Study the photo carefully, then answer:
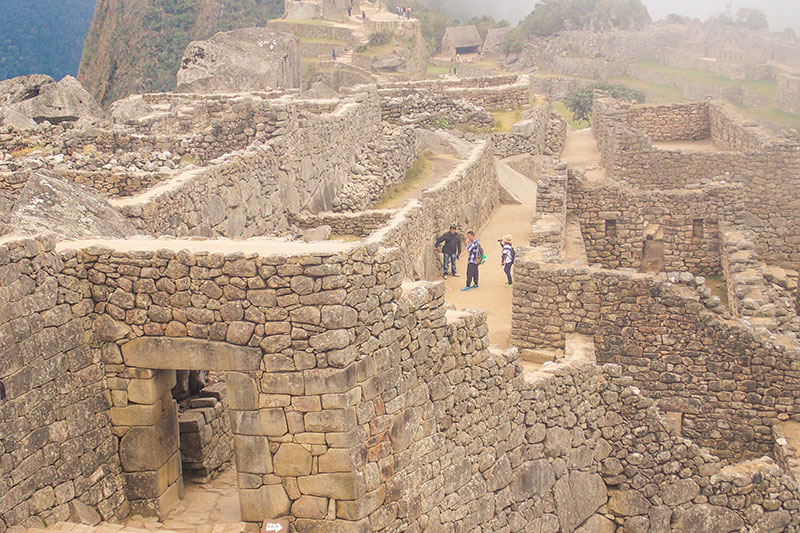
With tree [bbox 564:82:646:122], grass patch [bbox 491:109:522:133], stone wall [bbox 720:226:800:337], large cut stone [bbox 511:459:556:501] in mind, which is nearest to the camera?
large cut stone [bbox 511:459:556:501]

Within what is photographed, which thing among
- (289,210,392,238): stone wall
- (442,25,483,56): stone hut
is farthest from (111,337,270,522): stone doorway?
(442,25,483,56): stone hut

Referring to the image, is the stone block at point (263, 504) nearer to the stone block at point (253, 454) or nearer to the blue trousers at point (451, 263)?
the stone block at point (253, 454)

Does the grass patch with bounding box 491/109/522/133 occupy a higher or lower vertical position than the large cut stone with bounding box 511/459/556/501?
higher

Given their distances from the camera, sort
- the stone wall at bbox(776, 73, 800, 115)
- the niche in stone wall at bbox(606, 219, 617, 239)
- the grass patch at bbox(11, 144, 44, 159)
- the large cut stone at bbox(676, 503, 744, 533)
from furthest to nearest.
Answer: the stone wall at bbox(776, 73, 800, 115) → the niche in stone wall at bbox(606, 219, 617, 239) → the grass patch at bbox(11, 144, 44, 159) → the large cut stone at bbox(676, 503, 744, 533)

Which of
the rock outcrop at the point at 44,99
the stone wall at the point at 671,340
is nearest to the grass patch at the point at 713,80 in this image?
the rock outcrop at the point at 44,99

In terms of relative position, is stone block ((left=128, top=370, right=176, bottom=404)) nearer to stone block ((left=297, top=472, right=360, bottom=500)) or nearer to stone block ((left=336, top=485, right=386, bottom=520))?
stone block ((left=297, top=472, right=360, bottom=500))

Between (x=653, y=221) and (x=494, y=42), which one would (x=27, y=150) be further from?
(x=494, y=42)

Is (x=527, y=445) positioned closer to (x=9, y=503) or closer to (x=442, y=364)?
(x=442, y=364)

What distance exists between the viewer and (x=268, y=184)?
52.8 ft

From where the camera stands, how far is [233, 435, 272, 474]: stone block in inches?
317

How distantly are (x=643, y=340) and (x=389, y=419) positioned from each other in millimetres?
6022

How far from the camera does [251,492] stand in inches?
320

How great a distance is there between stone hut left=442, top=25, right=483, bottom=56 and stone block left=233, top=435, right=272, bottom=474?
81866 millimetres

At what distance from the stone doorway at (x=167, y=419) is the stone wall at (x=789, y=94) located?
161ft
